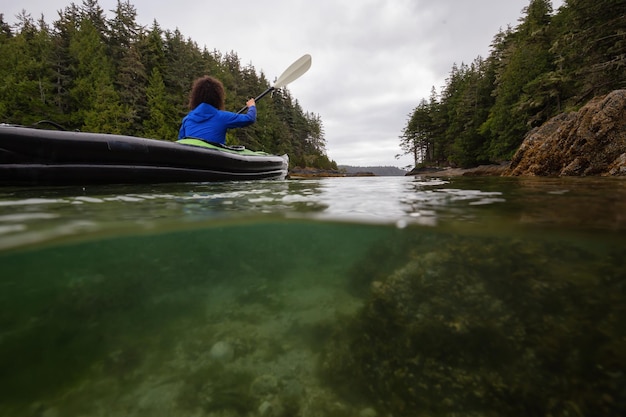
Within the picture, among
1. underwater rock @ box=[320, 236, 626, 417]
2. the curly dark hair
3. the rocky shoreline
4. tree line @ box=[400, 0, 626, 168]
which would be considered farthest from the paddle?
tree line @ box=[400, 0, 626, 168]

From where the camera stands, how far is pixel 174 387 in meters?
1.51

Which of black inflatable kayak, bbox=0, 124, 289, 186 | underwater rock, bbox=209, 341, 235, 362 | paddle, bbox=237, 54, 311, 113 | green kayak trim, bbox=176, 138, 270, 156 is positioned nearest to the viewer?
underwater rock, bbox=209, 341, 235, 362

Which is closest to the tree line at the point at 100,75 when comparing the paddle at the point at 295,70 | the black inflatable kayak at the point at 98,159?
the paddle at the point at 295,70

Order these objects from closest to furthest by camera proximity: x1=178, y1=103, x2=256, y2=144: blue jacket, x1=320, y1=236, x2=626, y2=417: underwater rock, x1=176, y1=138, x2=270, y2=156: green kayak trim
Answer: x1=320, y1=236, x2=626, y2=417: underwater rock < x1=176, y1=138, x2=270, y2=156: green kayak trim < x1=178, y1=103, x2=256, y2=144: blue jacket

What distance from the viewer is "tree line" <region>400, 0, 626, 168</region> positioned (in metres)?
14.6

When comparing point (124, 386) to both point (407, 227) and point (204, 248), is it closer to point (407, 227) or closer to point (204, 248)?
point (204, 248)

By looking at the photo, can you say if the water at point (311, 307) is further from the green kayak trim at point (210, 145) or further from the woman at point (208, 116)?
the woman at point (208, 116)

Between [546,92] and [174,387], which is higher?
[546,92]

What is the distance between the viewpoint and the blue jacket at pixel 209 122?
6.50 metres

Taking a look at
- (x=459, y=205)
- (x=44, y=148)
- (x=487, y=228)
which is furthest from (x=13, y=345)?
(x=459, y=205)

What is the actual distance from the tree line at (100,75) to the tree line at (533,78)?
2621 cm

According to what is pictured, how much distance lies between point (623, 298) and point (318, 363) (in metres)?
2.02

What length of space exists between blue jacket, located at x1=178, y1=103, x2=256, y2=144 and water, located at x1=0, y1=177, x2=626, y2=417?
361cm

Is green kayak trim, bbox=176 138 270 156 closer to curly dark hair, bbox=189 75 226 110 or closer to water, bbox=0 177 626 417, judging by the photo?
curly dark hair, bbox=189 75 226 110
